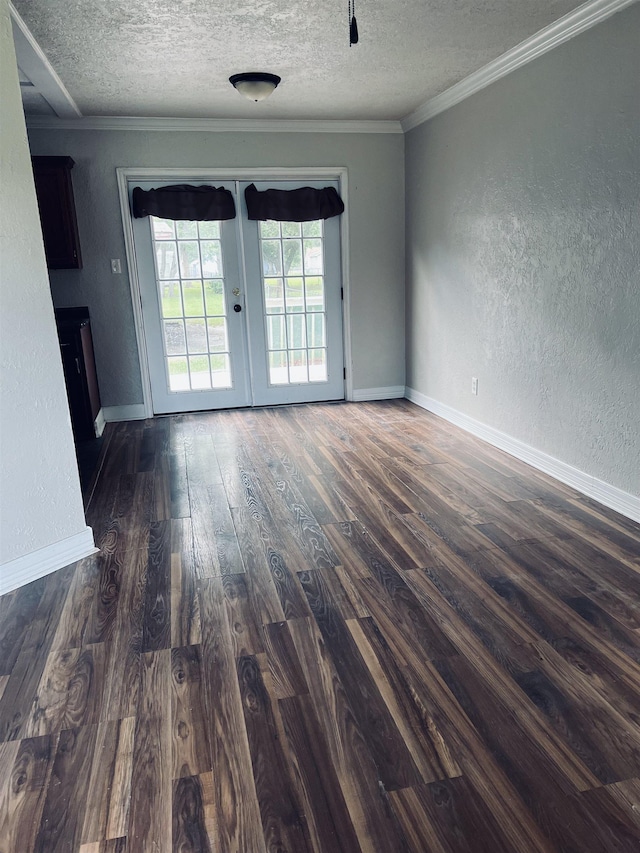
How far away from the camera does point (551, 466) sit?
372 cm

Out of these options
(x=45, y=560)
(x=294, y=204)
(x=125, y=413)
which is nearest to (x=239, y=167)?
(x=294, y=204)

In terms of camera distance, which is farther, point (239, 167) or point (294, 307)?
point (294, 307)

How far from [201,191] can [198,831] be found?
4788mm

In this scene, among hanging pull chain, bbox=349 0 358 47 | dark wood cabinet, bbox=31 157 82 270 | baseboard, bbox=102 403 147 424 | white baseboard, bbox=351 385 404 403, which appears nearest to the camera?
hanging pull chain, bbox=349 0 358 47

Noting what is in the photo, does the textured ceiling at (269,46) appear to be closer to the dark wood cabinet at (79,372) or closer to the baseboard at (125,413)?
the dark wood cabinet at (79,372)

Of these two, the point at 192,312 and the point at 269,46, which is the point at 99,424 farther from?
the point at 269,46

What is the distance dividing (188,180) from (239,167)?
452 millimetres

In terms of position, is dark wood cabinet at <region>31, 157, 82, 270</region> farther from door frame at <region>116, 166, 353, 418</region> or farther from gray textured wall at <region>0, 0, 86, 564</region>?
gray textured wall at <region>0, 0, 86, 564</region>

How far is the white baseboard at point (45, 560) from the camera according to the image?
102 inches

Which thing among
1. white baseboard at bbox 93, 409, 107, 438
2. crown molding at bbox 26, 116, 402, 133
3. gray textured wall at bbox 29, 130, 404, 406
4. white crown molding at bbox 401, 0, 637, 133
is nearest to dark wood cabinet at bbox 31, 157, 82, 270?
gray textured wall at bbox 29, 130, 404, 406

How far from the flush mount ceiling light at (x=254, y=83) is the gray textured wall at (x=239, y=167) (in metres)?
1.30

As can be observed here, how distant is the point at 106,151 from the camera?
4.94 m

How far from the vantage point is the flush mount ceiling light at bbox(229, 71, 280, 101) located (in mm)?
3836

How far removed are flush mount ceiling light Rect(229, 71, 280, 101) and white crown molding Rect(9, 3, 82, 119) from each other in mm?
1113
